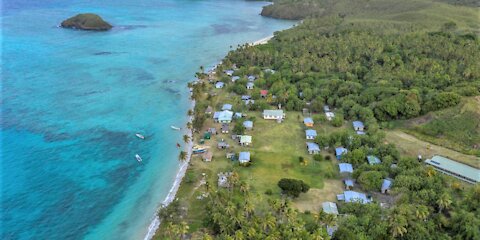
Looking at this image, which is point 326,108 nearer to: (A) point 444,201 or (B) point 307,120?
(B) point 307,120

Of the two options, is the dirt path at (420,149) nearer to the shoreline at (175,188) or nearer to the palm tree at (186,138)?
the shoreline at (175,188)

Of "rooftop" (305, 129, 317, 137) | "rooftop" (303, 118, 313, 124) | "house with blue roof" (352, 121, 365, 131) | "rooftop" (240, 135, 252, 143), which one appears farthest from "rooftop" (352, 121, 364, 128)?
"rooftop" (240, 135, 252, 143)

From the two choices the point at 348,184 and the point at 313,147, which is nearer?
the point at 348,184

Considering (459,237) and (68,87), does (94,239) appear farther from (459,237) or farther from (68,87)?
(68,87)

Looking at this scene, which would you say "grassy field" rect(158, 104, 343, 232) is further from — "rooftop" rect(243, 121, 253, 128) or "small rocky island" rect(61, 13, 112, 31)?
"small rocky island" rect(61, 13, 112, 31)

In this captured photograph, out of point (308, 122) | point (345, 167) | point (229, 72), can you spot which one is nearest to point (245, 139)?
point (308, 122)

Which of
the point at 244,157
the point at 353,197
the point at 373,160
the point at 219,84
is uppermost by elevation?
the point at 219,84

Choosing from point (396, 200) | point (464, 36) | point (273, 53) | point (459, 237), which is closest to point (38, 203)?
point (396, 200)
